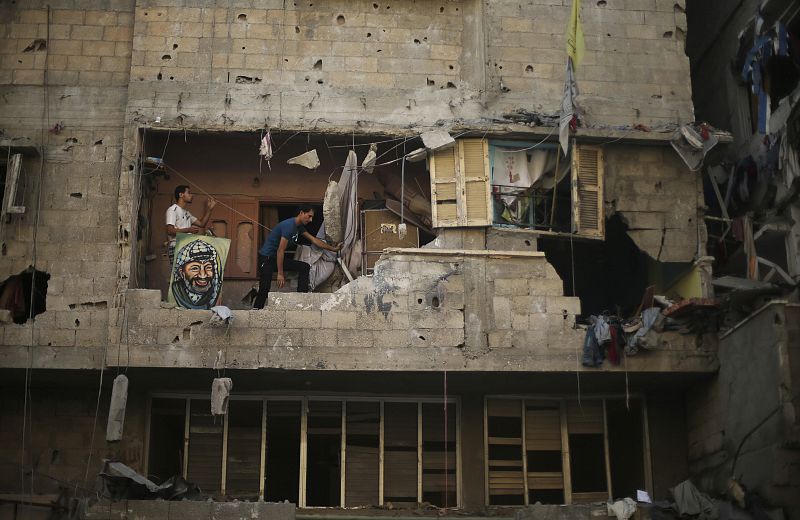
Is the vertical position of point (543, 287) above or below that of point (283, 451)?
above

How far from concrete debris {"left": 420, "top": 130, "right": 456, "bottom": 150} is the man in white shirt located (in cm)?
351

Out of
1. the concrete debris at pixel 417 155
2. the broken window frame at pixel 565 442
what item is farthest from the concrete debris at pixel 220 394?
the concrete debris at pixel 417 155

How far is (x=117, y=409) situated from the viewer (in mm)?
15570

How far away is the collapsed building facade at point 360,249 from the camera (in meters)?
16.4

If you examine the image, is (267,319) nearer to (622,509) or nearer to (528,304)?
(528,304)

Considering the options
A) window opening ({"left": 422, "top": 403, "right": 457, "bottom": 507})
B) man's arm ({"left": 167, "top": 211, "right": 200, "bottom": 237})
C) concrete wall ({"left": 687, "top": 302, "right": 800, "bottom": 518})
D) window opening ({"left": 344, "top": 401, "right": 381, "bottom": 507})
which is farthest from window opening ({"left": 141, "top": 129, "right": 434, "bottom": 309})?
concrete wall ({"left": 687, "top": 302, "right": 800, "bottom": 518})

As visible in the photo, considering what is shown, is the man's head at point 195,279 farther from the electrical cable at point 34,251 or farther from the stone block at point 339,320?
the electrical cable at point 34,251

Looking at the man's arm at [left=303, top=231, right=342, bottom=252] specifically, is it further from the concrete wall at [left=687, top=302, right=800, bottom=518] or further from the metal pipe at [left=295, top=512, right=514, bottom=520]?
the concrete wall at [left=687, top=302, right=800, bottom=518]

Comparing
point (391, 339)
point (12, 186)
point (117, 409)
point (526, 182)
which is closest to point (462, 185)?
point (526, 182)

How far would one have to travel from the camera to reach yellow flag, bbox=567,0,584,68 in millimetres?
16703

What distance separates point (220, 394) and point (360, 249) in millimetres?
3452

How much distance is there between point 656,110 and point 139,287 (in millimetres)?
8307

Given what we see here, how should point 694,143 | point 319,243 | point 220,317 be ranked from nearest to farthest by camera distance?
point 220,317
point 694,143
point 319,243

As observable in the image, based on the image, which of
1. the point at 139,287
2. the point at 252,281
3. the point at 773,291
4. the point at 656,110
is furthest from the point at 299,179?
the point at 773,291
